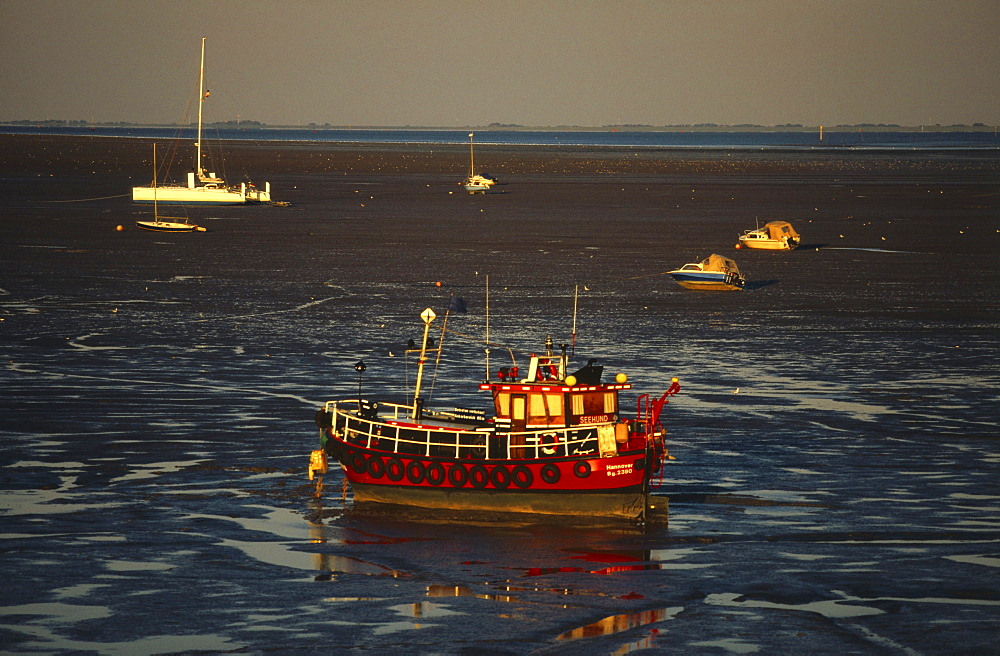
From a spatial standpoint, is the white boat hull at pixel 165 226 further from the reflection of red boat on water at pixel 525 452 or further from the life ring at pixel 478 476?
the life ring at pixel 478 476

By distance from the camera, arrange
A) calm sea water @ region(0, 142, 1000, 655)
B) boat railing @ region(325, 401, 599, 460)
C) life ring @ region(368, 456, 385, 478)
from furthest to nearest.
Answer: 1. life ring @ region(368, 456, 385, 478)
2. boat railing @ region(325, 401, 599, 460)
3. calm sea water @ region(0, 142, 1000, 655)

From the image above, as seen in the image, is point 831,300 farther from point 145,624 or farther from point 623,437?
point 145,624

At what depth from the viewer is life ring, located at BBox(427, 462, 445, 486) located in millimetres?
39156

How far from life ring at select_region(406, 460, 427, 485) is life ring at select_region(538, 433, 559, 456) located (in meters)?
3.36

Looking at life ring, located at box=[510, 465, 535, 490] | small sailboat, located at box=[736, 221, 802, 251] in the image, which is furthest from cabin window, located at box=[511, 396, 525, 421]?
small sailboat, located at box=[736, 221, 802, 251]

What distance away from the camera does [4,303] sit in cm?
7550

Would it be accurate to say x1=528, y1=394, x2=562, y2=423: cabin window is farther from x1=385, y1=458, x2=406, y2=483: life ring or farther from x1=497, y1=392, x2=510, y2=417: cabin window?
x1=385, y1=458, x2=406, y2=483: life ring

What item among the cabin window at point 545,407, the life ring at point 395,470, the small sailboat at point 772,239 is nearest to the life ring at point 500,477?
the cabin window at point 545,407

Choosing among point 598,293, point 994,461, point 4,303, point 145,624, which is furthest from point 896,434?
point 4,303

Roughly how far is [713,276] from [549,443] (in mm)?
48289

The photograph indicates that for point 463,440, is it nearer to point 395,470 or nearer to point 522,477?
point 522,477

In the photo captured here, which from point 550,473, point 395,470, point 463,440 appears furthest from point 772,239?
point 550,473

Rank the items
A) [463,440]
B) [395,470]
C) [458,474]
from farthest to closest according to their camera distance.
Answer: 1. [395,470]
2. [463,440]
3. [458,474]

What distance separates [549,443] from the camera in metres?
38.3
